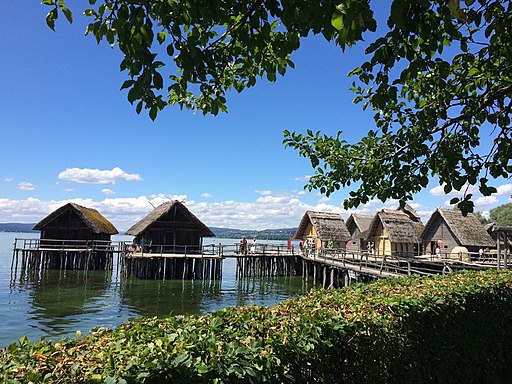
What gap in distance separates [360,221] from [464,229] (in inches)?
494

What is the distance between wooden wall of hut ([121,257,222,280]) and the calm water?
0.78 meters

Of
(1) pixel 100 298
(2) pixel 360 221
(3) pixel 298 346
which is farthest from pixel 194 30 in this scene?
(2) pixel 360 221

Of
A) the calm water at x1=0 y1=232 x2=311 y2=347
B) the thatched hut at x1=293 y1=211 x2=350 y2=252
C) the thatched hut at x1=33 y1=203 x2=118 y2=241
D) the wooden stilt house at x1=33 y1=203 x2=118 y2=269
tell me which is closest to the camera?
the calm water at x1=0 y1=232 x2=311 y2=347

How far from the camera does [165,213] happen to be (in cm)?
3294

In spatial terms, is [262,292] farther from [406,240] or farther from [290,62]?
[290,62]

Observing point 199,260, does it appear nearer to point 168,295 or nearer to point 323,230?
point 168,295

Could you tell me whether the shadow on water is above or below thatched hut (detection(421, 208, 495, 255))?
below

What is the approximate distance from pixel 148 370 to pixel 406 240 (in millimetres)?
37467

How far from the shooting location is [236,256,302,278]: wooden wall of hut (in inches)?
1310

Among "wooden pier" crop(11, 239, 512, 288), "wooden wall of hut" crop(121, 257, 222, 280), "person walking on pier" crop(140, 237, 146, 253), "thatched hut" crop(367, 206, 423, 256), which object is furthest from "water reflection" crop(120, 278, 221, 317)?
"thatched hut" crop(367, 206, 423, 256)

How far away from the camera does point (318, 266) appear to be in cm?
3278

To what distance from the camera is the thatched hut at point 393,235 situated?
36.7 m

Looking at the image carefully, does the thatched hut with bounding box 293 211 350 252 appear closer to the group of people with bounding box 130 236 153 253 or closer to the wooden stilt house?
the group of people with bounding box 130 236 153 253

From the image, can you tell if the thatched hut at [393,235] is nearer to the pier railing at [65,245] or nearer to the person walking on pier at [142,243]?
the person walking on pier at [142,243]
